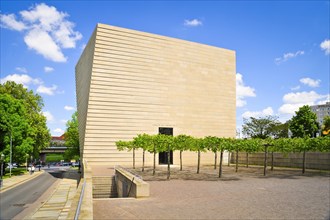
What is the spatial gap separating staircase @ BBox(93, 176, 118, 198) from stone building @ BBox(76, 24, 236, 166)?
584 inches

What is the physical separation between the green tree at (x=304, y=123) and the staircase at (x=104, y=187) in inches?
1989

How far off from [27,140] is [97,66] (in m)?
19.8

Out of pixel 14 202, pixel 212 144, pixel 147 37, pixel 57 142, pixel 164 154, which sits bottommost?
pixel 57 142

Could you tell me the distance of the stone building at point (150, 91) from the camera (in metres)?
41.0

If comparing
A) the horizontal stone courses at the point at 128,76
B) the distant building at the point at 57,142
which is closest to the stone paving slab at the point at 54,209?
the horizontal stone courses at the point at 128,76

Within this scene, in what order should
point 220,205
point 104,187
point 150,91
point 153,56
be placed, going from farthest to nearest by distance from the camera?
point 153,56
point 150,91
point 104,187
point 220,205

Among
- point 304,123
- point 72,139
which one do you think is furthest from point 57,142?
point 304,123

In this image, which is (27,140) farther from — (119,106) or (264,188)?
(264,188)

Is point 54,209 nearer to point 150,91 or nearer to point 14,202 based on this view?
point 14,202

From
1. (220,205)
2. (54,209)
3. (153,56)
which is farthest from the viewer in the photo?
(153,56)

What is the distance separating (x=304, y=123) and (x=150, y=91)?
125ft

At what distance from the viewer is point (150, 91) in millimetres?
44500

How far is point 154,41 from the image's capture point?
45.6m

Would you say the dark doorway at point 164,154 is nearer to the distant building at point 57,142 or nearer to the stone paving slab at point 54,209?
the stone paving slab at point 54,209
